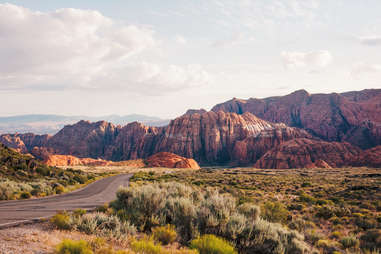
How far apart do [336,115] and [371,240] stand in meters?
168

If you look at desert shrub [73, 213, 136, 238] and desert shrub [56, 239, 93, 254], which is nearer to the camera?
desert shrub [56, 239, 93, 254]

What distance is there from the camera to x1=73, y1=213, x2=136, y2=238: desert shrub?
23.4 ft

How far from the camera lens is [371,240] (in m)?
10.6

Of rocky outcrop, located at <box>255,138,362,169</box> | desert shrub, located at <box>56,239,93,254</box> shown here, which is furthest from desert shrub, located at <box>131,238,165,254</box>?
rocky outcrop, located at <box>255,138,362,169</box>

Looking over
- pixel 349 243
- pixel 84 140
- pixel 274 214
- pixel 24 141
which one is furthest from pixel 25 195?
pixel 24 141

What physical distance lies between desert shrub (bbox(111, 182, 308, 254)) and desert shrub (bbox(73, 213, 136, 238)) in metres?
0.78

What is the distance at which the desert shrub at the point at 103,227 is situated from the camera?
712 centimetres

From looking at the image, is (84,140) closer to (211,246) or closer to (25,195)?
(25,195)

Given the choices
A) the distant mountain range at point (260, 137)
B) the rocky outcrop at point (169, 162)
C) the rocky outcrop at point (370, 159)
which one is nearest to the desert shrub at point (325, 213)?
the distant mountain range at point (260, 137)

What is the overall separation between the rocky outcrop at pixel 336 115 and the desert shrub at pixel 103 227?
146 meters

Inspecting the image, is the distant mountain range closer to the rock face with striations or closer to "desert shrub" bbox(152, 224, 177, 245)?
the rock face with striations

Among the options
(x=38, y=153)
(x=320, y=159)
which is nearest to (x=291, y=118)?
(x=320, y=159)

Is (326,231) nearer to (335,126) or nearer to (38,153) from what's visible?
(38,153)

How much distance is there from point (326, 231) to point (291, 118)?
185 m
